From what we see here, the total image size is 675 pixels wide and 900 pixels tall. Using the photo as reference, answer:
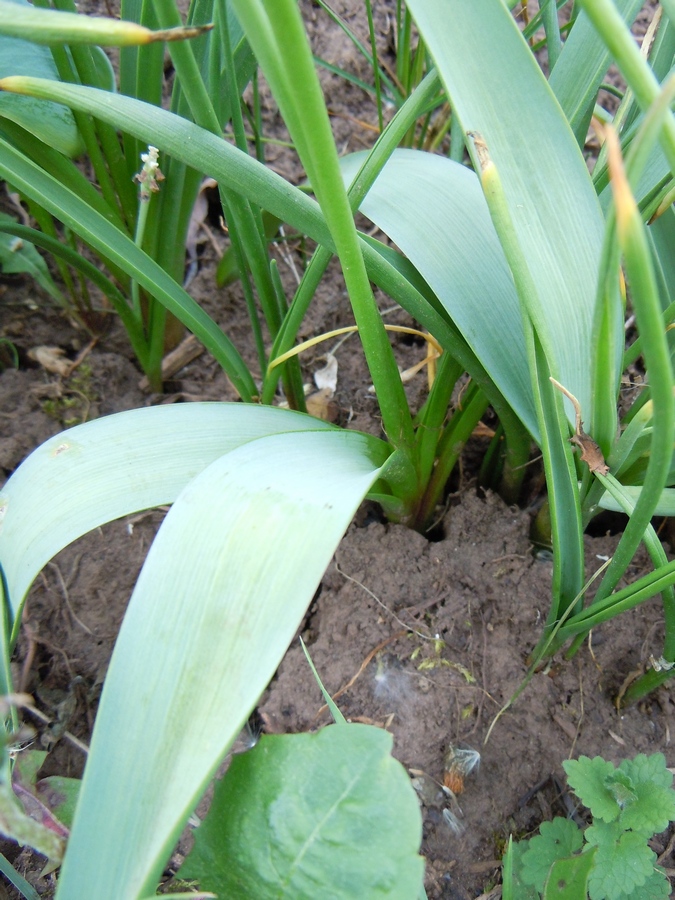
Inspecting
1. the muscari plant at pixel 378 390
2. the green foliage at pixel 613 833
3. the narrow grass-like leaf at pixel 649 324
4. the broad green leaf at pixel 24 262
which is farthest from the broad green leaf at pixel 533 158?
the broad green leaf at pixel 24 262

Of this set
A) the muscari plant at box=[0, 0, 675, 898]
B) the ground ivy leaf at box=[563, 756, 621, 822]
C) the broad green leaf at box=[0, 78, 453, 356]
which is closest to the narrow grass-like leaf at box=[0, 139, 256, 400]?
the muscari plant at box=[0, 0, 675, 898]

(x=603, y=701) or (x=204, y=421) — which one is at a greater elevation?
(x=204, y=421)

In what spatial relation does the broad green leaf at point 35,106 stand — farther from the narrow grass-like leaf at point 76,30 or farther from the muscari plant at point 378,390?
the narrow grass-like leaf at point 76,30

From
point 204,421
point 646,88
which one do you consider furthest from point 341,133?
point 646,88

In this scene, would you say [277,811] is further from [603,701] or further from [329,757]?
[603,701]

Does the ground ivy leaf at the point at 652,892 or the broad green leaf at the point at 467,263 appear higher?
the broad green leaf at the point at 467,263

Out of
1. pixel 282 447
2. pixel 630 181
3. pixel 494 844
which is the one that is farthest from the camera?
pixel 494 844

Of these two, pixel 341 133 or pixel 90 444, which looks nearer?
pixel 90 444

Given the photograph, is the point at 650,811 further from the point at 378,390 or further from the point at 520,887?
the point at 378,390
